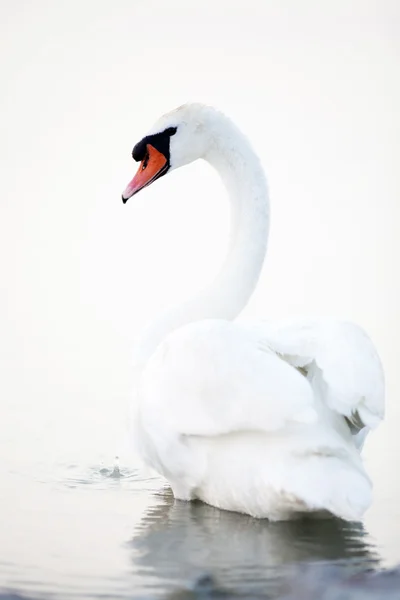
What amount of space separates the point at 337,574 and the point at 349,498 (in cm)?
53

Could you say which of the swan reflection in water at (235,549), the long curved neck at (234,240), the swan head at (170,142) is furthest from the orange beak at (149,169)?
the swan reflection in water at (235,549)

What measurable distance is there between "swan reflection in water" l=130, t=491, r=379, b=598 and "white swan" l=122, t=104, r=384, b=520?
0.10 metres

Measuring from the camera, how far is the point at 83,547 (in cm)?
388

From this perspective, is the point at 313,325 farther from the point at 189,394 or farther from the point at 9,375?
the point at 9,375

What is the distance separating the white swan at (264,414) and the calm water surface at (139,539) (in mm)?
152

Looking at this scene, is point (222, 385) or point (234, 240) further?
point (234, 240)

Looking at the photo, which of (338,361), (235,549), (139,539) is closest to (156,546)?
(139,539)

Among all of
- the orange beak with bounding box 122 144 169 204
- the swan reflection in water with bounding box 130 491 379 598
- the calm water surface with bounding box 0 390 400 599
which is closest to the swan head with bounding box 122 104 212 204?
the orange beak with bounding box 122 144 169 204

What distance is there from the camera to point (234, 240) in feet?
19.1

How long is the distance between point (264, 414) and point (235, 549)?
488 millimetres

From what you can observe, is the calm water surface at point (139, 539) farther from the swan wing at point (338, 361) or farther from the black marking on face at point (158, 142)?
the black marking on face at point (158, 142)

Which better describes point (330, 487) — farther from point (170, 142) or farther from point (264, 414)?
point (170, 142)

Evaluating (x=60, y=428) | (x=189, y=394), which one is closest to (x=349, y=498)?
(x=189, y=394)

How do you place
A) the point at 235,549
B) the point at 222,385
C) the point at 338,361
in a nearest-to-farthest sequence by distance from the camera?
1. the point at 235,549
2. the point at 222,385
3. the point at 338,361
